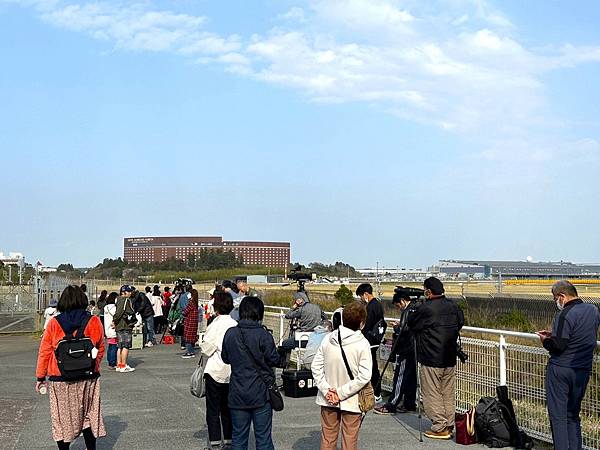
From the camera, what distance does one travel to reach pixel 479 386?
898 centimetres

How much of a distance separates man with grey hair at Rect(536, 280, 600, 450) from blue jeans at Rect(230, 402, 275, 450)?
2.57 meters

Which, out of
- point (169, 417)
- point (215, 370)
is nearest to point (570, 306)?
point (215, 370)

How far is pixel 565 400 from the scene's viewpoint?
255 inches

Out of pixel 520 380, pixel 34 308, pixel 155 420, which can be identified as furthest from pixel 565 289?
pixel 34 308

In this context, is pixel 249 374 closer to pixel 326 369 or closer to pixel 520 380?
pixel 326 369

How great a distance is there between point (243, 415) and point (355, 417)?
3.28ft

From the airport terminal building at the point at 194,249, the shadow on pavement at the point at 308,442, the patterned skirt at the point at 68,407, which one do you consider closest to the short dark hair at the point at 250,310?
the patterned skirt at the point at 68,407

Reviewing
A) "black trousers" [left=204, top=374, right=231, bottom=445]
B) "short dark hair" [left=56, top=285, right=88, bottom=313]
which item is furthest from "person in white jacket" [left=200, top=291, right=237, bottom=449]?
"short dark hair" [left=56, top=285, right=88, bottom=313]

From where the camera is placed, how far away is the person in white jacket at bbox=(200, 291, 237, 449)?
7.20 m

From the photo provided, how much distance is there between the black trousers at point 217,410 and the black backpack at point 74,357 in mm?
1244

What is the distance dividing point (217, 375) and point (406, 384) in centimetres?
352

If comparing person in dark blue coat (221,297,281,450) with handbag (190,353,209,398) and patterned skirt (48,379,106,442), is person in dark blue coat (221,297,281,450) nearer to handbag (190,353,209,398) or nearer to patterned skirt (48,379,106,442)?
handbag (190,353,209,398)

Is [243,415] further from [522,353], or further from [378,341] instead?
[378,341]

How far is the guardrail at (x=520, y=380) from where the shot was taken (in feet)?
24.2
